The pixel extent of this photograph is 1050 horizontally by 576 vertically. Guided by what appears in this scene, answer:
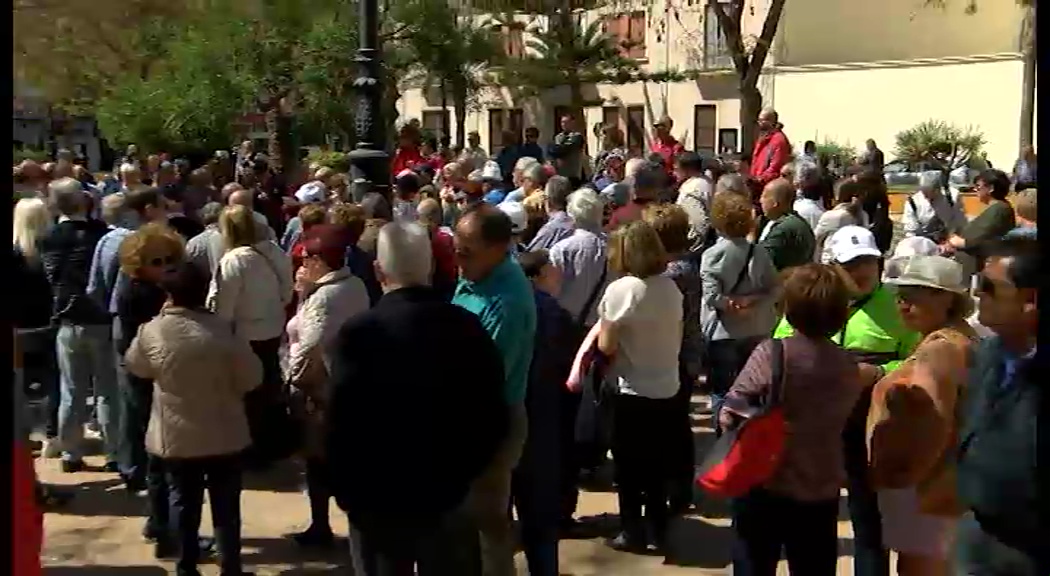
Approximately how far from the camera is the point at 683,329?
22.0 feet

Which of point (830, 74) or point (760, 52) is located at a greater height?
point (830, 74)

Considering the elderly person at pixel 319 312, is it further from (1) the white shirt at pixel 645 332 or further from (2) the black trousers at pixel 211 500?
(1) the white shirt at pixel 645 332

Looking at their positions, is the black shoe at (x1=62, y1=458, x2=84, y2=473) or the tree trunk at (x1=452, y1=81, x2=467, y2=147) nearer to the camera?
the black shoe at (x1=62, y1=458, x2=84, y2=473)

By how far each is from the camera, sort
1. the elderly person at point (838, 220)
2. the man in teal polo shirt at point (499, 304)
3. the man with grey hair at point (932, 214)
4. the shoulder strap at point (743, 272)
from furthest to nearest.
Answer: the man with grey hair at point (932, 214), the elderly person at point (838, 220), the shoulder strap at point (743, 272), the man in teal polo shirt at point (499, 304)

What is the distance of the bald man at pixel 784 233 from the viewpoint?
7.29 metres

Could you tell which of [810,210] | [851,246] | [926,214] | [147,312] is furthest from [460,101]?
[851,246]

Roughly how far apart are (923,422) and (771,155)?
27.3 feet

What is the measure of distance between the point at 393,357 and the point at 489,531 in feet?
3.42

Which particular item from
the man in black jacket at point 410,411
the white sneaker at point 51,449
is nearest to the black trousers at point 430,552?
the man in black jacket at point 410,411

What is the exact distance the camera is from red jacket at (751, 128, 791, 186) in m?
12.2

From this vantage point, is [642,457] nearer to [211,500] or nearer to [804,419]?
[804,419]

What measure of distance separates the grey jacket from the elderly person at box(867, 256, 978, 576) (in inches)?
80.4

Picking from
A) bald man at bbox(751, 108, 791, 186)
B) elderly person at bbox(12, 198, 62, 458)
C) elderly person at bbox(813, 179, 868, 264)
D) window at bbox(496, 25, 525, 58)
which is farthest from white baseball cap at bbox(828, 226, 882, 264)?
window at bbox(496, 25, 525, 58)

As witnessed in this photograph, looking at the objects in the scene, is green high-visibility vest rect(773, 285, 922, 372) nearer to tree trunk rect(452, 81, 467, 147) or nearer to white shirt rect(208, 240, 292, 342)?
white shirt rect(208, 240, 292, 342)
